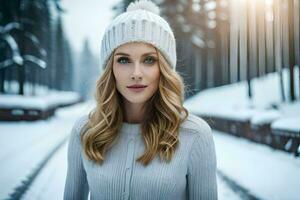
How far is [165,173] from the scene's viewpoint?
5.76ft

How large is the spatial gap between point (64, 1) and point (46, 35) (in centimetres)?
169

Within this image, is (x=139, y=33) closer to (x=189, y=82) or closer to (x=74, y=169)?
(x=74, y=169)

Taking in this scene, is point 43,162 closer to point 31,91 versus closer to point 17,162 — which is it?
point 17,162

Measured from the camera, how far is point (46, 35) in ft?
16.8

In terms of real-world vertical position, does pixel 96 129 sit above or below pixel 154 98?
below

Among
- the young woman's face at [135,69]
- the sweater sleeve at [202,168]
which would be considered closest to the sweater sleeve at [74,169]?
the young woman's face at [135,69]

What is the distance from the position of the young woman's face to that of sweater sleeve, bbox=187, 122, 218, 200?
372 mm

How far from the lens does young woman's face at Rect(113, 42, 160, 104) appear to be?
1846 mm

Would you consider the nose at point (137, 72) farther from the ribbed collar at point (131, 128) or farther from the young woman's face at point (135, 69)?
the ribbed collar at point (131, 128)

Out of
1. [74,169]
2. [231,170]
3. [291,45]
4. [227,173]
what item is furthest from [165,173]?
[231,170]

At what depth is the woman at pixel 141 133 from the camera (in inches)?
69.9

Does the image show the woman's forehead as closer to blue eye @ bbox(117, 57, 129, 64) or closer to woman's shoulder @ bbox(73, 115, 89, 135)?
blue eye @ bbox(117, 57, 129, 64)

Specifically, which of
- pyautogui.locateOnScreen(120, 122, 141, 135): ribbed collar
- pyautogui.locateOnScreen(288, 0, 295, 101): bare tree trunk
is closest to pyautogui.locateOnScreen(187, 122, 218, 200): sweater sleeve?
pyautogui.locateOnScreen(120, 122, 141, 135): ribbed collar

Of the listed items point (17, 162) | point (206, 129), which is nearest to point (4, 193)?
point (17, 162)
